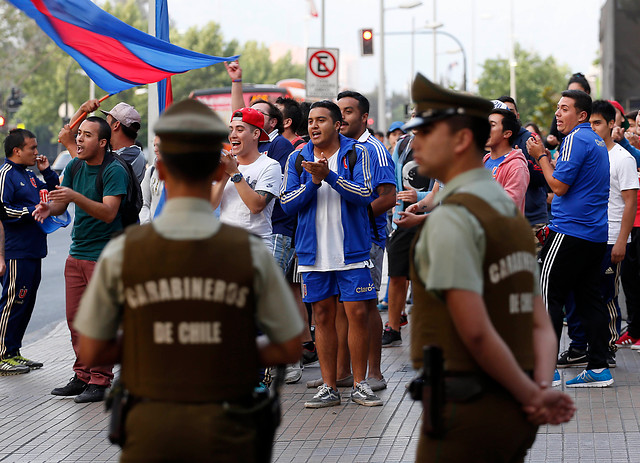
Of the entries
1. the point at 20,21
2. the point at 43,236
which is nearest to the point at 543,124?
the point at 43,236

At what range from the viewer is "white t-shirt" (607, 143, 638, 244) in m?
7.95

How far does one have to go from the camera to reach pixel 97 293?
2.76 metres

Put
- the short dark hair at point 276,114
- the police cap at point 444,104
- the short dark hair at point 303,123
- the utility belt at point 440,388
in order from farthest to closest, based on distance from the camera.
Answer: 1. the short dark hair at point 303,123
2. the short dark hair at point 276,114
3. the police cap at point 444,104
4. the utility belt at point 440,388

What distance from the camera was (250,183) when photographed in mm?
7031

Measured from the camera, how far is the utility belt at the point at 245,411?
273 centimetres

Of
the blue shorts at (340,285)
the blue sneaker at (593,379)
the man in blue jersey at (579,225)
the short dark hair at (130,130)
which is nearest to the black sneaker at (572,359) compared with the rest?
the blue sneaker at (593,379)

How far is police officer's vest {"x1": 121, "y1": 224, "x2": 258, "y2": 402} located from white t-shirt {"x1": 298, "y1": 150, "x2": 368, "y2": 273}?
4.02 meters

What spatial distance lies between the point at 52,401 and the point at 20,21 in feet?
199

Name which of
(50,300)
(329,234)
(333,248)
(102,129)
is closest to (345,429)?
(333,248)

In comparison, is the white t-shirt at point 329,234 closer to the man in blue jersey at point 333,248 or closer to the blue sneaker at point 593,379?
the man in blue jersey at point 333,248

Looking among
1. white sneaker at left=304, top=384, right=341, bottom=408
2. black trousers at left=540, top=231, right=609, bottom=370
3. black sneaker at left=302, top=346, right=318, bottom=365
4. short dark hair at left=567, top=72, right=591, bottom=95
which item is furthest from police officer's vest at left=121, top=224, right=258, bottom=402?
short dark hair at left=567, top=72, right=591, bottom=95

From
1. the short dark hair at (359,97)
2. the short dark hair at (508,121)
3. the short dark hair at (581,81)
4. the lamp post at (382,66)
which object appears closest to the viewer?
the short dark hair at (508,121)

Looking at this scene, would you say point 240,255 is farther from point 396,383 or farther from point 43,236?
point 43,236

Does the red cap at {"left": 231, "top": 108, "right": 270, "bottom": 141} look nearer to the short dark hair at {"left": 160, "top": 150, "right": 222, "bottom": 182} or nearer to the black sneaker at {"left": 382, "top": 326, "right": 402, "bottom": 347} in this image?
the black sneaker at {"left": 382, "top": 326, "right": 402, "bottom": 347}
